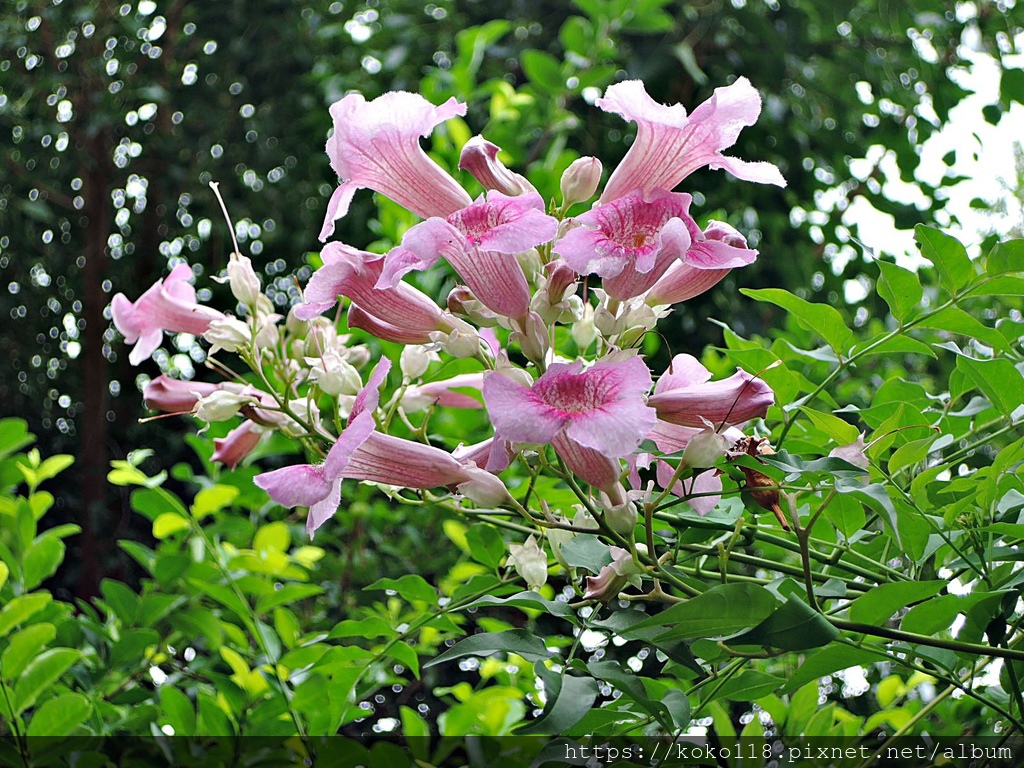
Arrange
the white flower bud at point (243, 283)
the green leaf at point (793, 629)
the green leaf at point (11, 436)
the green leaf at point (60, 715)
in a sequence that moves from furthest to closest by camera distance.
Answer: the green leaf at point (11, 436) < the green leaf at point (60, 715) < the white flower bud at point (243, 283) < the green leaf at point (793, 629)

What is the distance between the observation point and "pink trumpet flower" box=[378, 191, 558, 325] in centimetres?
39

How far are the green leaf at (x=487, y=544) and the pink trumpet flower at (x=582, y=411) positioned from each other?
0.66 ft

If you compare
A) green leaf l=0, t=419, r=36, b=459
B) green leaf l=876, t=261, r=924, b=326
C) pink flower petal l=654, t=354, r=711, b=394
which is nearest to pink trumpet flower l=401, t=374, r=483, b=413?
pink flower petal l=654, t=354, r=711, b=394

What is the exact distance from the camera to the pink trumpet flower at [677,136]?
1.41ft

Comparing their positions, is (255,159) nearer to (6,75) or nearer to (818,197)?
(6,75)

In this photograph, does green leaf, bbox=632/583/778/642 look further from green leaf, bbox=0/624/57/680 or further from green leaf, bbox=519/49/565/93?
green leaf, bbox=519/49/565/93

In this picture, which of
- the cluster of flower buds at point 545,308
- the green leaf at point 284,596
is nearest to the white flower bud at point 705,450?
the cluster of flower buds at point 545,308

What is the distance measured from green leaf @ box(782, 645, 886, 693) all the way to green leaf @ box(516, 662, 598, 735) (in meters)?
0.09

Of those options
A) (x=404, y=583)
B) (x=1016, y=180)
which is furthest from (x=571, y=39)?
(x=1016, y=180)

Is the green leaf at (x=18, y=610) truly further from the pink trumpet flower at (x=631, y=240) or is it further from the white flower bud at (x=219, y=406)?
the pink trumpet flower at (x=631, y=240)

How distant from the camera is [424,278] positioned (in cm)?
113

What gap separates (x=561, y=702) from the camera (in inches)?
14.8

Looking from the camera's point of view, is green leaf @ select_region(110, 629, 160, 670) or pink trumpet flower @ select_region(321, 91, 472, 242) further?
green leaf @ select_region(110, 629, 160, 670)

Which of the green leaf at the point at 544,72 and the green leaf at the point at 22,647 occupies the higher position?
the green leaf at the point at 544,72
